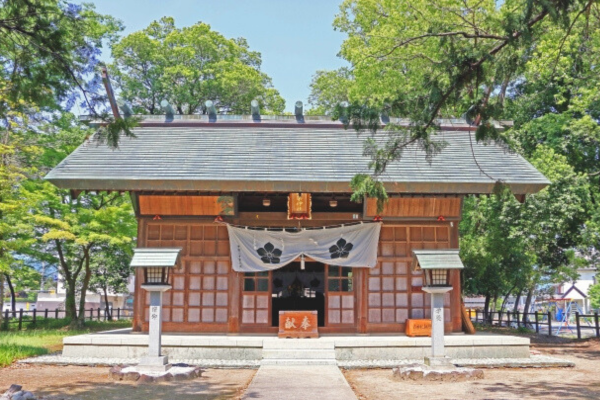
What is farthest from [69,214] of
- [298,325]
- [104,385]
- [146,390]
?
[146,390]

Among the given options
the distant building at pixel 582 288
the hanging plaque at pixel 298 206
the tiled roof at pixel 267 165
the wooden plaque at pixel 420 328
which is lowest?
the distant building at pixel 582 288

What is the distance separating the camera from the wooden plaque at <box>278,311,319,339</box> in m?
12.3

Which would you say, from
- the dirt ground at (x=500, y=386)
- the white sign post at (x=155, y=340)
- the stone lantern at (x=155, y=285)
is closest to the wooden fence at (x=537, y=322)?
the dirt ground at (x=500, y=386)

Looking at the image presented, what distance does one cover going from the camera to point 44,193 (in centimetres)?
1822

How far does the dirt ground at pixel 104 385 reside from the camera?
8.15 m

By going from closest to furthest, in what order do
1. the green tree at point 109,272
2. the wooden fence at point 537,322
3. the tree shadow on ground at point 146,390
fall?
the tree shadow on ground at point 146,390, the wooden fence at point 537,322, the green tree at point 109,272

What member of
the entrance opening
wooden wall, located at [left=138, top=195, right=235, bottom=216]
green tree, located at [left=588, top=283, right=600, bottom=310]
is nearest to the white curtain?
wooden wall, located at [left=138, top=195, right=235, bottom=216]

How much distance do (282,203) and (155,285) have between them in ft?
13.4

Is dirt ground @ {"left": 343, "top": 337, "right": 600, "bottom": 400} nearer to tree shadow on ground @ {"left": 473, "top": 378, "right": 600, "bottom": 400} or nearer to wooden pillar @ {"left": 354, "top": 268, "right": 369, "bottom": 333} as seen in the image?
tree shadow on ground @ {"left": 473, "top": 378, "right": 600, "bottom": 400}

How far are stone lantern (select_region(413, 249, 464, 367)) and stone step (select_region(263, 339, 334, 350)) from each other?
7.55 ft

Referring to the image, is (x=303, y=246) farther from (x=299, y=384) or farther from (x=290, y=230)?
(x=299, y=384)

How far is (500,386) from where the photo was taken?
9.03m

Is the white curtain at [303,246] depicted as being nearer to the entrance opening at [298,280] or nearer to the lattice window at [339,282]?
the lattice window at [339,282]

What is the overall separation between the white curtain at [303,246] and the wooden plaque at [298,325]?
1.20 meters
